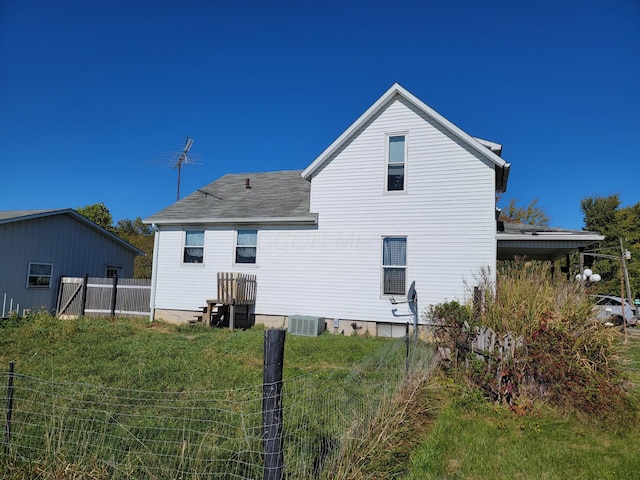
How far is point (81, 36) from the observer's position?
1153 cm

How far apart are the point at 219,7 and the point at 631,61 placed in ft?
43.1

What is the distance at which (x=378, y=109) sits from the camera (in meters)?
12.0

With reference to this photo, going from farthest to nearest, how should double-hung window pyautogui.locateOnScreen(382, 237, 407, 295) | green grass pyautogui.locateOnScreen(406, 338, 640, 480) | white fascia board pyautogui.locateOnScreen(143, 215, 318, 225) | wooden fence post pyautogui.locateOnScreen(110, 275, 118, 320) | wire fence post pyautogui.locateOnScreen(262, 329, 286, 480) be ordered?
wooden fence post pyautogui.locateOnScreen(110, 275, 118, 320) < white fascia board pyautogui.locateOnScreen(143, 215, 318, 225) < double-hung window pyautogui.locateOnScreen(382, 237, 407, 295) < green grass pyautogui.locateOnScreen(406, 338, 640, 480) < wire fence post pyautogui.locateOnScreen(262, 329, 286, 480)

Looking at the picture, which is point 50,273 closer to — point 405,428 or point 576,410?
point 405,428

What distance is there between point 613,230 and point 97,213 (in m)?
48.9

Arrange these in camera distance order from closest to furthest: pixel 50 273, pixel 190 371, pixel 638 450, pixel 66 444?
pixel 66 444, pixel 638 450, pixel 190 371, pixel 50 273

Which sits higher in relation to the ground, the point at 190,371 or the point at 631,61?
the point at 631,61

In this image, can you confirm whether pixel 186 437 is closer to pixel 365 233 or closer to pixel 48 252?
pixel 365 233

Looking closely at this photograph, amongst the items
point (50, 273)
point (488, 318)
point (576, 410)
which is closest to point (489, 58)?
point (488, 318)

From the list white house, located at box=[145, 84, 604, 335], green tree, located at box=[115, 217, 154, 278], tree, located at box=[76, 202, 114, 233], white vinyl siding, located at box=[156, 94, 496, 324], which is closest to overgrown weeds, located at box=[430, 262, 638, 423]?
white house, located at box=[145, 84, 604, 335]

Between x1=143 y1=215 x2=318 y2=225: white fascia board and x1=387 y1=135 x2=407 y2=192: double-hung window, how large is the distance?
2.72 meters

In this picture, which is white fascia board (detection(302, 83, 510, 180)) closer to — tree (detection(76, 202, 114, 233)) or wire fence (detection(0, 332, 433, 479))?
wire fence (detection(0, 332, 433, 479))

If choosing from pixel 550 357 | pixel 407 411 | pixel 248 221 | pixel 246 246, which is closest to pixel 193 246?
pixel 246 246

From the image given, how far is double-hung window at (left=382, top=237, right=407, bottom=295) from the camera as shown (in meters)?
11.6
